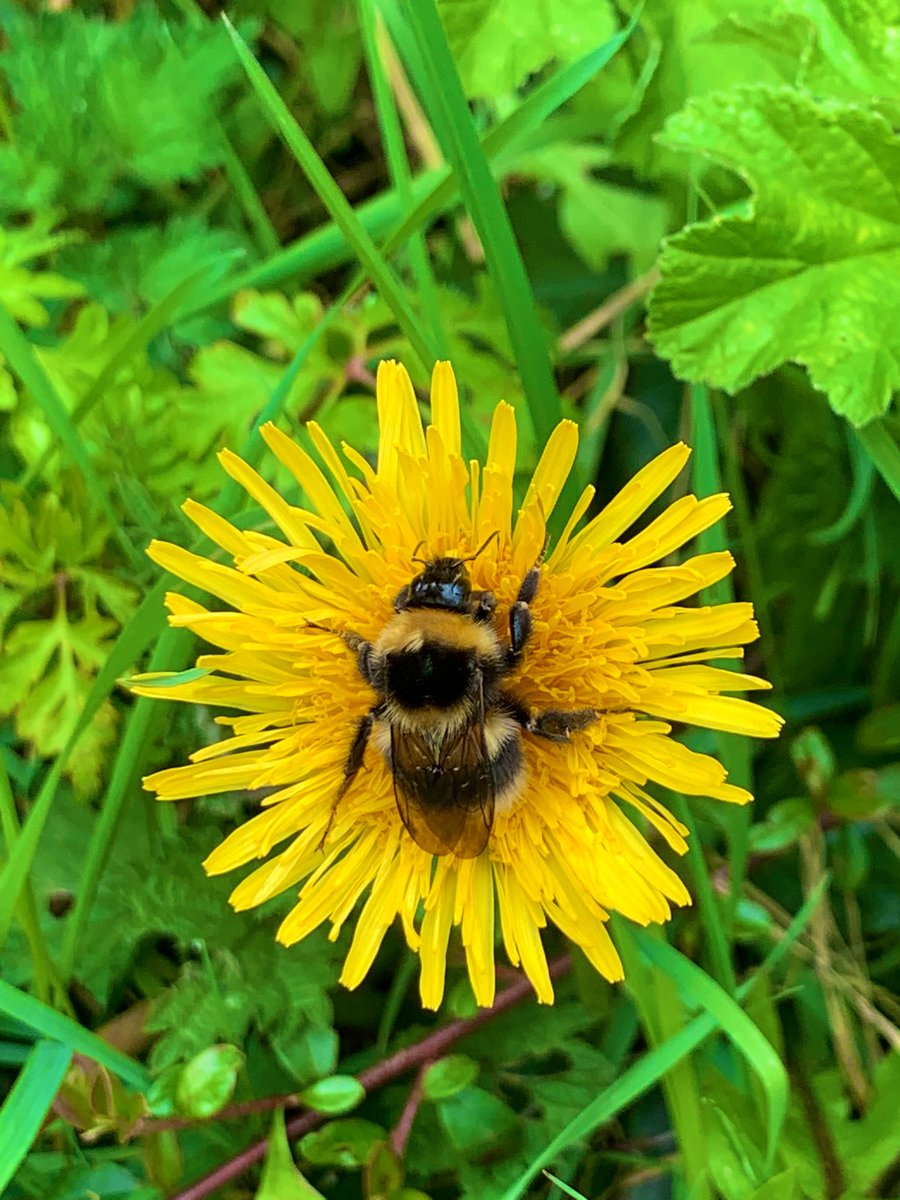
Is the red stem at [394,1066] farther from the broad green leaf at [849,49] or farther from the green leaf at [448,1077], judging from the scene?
the broad green leaf at [849,49]

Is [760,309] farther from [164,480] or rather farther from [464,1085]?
[464,1085]

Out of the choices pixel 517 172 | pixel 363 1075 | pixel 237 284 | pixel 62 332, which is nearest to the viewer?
pixel 363 1075

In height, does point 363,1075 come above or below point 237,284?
below

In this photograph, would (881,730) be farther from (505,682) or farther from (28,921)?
(28,921)

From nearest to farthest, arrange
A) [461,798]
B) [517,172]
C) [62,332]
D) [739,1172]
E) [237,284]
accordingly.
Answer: [461,798], [739,1172], [237,284], [62,332], [517,172]

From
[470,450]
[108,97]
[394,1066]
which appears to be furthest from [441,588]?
[108,97]

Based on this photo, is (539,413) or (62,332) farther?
(62,332)

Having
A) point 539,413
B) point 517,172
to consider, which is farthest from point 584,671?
point 517,172
